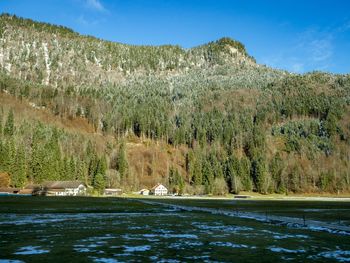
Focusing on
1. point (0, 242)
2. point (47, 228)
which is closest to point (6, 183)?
point (47, 228)

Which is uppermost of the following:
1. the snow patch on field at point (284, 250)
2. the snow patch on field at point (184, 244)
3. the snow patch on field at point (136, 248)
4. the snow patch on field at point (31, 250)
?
the snow patch on field at point (31, 250)

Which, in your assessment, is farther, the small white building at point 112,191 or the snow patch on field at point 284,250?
the small white building at point 112,191

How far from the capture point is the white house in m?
167

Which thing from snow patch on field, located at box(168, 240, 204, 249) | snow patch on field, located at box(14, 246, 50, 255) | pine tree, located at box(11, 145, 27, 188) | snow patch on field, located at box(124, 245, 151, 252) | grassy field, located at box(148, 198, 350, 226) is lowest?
grassy field, located at box(148, 198, 350, 226)

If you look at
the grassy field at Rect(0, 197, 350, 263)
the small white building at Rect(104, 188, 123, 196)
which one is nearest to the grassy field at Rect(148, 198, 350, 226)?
the grassy field at Rect(0, 197, 350, 263)

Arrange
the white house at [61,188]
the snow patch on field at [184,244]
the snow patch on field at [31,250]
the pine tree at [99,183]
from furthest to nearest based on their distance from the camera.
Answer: the pine tree at [99,183]
the white house at [61,188]
the snow patch on field at [184,244]
the snow patch on field at [31,250]

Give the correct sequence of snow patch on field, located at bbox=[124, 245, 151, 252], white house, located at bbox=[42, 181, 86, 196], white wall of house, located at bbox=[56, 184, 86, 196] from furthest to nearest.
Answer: white wall of house, located at bbox=[56, 184, 86, 196] → white house, located at bbox=[42, 181, 86, 196] → snow patch on field, located at bbox=[124, 245, 151, 252]

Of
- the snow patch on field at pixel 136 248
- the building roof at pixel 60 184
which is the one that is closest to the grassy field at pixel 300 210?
the snow patch on field at pixel 136 248

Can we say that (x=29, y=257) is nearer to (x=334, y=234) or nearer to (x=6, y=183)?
(x=334, y=234)

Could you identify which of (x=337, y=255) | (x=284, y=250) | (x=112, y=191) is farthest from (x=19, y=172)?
(x=337, y=255)

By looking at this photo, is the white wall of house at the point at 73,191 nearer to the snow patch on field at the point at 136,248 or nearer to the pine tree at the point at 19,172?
the pine tree at the point at 19,172

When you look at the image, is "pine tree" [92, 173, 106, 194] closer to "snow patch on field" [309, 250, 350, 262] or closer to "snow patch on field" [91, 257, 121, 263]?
"snow patch on field" [309, 250, 350, 262]

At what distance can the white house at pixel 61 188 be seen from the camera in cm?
16712

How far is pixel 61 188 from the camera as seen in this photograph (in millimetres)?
167500
